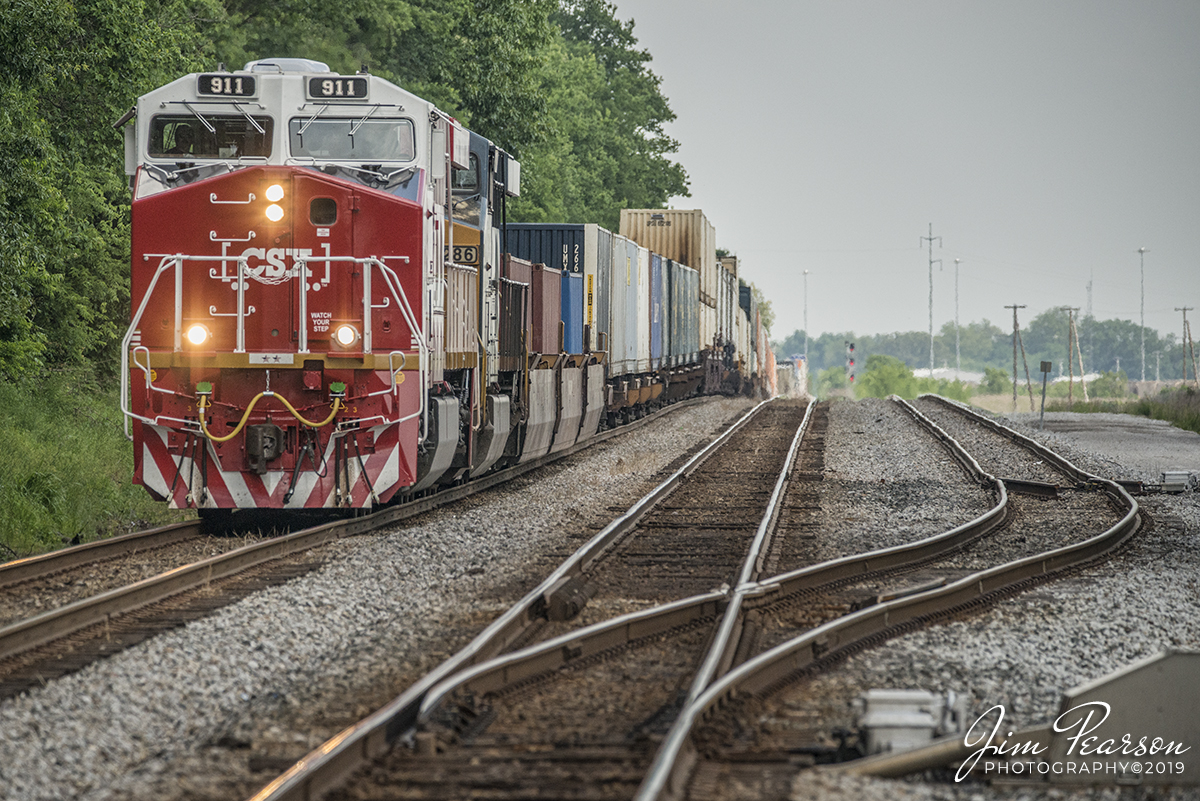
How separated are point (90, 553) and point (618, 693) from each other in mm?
5201

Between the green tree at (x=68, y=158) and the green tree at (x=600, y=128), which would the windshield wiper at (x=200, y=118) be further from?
the green tree at (x=600, y=128)

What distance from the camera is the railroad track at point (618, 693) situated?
4.54 metres

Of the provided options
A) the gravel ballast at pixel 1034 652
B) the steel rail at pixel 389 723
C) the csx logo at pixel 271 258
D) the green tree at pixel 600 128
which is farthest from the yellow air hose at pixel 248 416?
the green tree at pixel 600 128

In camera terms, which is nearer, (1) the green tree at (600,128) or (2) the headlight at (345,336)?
(2) the headlight at (345,336)

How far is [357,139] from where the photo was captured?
10.7 m

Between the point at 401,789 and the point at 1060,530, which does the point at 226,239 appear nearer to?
the point at 401,789

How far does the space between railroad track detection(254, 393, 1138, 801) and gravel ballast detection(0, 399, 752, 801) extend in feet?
1.34

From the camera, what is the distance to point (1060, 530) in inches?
452

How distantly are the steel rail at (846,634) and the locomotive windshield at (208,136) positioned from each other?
654 cm

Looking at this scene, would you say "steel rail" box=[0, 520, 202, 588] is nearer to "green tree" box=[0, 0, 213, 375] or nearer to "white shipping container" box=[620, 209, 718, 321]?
"green tree" box=[0, 0, 213, 375]

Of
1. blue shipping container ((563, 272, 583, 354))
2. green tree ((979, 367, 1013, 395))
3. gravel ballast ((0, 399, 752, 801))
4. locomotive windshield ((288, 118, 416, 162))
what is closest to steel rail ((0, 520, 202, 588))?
gravel ballast ((0, 399, 752, 801))

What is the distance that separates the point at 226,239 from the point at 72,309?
9.35 meters

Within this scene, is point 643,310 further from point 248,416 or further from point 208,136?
point 248,416

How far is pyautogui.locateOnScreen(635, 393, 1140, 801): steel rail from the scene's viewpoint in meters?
4.48
